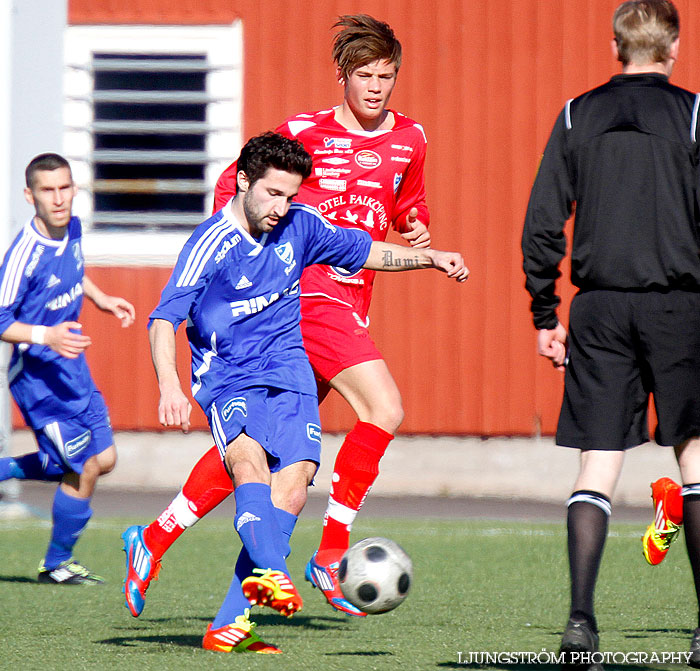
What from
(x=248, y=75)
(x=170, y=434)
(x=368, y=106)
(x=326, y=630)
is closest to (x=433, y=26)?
(x=248, y=75)

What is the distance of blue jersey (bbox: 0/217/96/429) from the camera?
765cm

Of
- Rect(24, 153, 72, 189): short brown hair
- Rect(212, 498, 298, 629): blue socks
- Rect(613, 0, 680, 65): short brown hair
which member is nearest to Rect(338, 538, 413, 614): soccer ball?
Rect(212, 498, 298, 629): blue socks

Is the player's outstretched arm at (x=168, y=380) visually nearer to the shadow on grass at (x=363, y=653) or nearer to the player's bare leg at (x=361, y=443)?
the shadow on grass at (x=363, y=653)

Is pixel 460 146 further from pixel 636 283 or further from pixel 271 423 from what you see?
pixel 636 283

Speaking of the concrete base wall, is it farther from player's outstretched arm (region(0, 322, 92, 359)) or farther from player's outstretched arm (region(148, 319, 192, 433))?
player's outstretched arm (region(148, 319, 192, 433))

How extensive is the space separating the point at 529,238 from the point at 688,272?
0.56m

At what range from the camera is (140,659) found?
504 centimetres

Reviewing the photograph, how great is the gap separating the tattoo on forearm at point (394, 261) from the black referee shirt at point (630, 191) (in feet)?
3.29

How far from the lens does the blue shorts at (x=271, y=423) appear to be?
5.24 m

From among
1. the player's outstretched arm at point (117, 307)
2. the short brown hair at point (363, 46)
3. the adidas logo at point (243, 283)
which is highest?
the short brown hair at point (363, 46)

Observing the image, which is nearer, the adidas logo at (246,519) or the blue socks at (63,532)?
the adidas logo at (246,519)

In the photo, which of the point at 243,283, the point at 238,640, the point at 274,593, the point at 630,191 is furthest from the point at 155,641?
the point at 630,191

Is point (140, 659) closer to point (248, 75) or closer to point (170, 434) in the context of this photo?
point (170, 434)

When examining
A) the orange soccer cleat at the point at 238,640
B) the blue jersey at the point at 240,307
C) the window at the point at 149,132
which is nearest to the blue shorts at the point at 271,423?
the blue jersey at the point at 240,307
